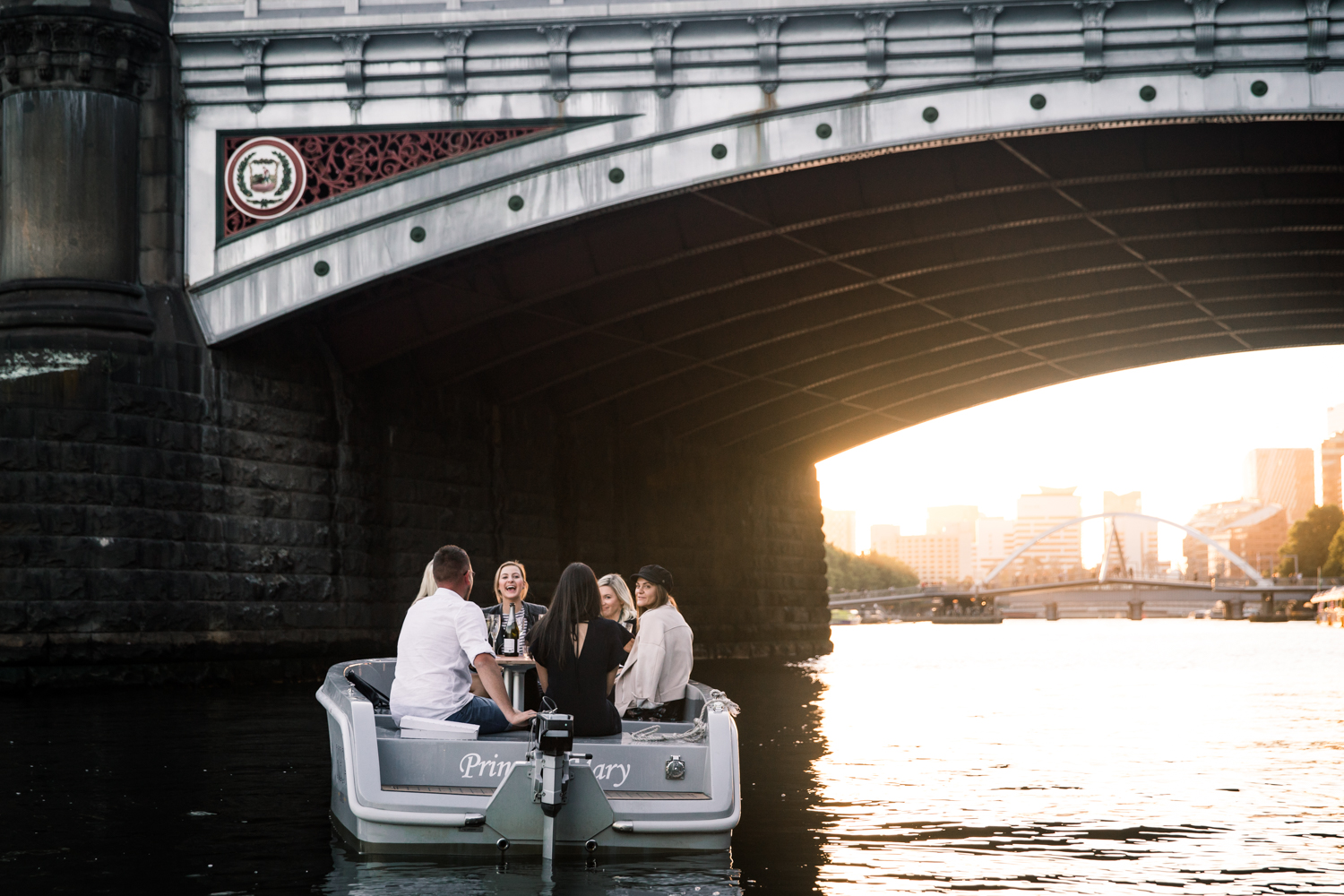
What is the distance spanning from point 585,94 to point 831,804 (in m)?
13.6

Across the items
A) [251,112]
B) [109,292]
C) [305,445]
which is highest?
[251,112]

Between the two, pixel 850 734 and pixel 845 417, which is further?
pixel 845 417

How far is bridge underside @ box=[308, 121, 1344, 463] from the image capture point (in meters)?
23.4

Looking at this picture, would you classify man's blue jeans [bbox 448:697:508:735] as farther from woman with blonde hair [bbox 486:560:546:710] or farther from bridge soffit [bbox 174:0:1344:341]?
bridge soffit [bbox 174:0:1344:341]

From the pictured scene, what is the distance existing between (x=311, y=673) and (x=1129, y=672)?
1980 cm

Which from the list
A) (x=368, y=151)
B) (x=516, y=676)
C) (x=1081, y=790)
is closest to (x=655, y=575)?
(x=516, y=676)

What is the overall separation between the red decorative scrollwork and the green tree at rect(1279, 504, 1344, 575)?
456 feet

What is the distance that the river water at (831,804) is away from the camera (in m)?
8.01

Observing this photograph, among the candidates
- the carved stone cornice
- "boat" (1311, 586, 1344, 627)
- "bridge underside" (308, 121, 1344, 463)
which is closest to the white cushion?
"bridge underside" (308, 121, 1344, 463)

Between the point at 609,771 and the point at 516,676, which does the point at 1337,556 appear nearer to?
the point at 516,676

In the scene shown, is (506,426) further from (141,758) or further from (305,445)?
(141,758)

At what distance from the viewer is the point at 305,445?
2308 cm

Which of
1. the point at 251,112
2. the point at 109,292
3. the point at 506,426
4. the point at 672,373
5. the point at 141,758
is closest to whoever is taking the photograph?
the point at 141,758

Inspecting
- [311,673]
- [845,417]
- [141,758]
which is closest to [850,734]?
[141,758]
